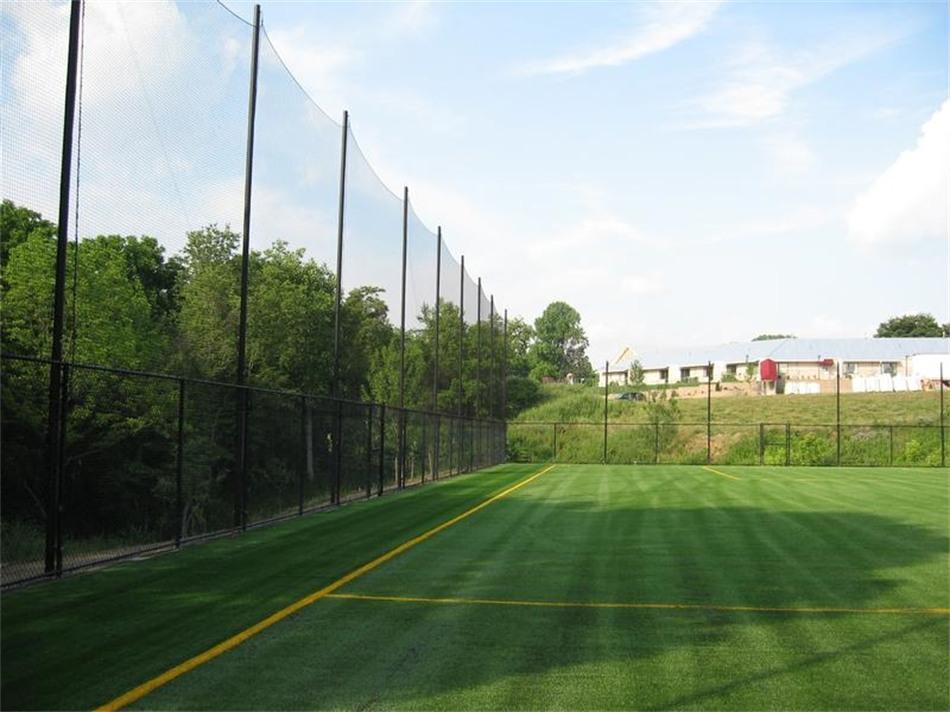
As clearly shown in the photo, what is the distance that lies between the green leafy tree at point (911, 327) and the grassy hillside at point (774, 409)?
5413 cm

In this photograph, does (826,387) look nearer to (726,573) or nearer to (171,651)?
(726,573)

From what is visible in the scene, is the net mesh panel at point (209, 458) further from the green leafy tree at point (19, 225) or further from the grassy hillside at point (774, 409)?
the grassy hillside at point (774, 409)

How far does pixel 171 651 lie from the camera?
6.05 m

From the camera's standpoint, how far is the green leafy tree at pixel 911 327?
11281cm

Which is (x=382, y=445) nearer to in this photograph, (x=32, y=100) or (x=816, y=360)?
(x=32, y=100)

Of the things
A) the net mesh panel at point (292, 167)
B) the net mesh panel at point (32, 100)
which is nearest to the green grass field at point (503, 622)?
the net mesh panel at point (32, 100)

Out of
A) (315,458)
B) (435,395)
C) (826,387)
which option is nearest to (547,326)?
(826,387)

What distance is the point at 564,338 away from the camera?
128 meters

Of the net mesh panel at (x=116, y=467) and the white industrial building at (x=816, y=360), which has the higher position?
the white industrial building at (x=816, y=360)

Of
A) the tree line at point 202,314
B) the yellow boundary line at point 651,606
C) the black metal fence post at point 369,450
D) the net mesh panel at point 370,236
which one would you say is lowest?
the yellow boundary line at point 651,606

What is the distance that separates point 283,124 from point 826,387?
7064 centimetres

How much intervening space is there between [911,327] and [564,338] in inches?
1686


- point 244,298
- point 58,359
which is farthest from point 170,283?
point 58,359

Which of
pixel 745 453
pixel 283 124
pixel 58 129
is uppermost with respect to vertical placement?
pixel 283 124
